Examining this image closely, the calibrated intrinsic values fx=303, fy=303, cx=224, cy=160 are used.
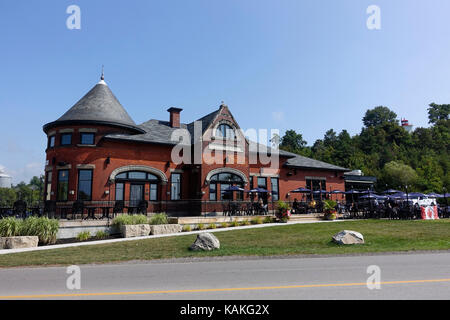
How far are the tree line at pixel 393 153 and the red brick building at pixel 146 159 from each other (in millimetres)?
34617

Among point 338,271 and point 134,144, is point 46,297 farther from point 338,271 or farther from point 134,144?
point 134,144

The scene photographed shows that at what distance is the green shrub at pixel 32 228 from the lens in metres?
14.1

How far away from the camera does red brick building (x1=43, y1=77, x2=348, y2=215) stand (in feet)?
76.7

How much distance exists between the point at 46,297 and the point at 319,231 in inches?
574

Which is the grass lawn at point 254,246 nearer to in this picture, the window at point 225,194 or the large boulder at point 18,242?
the large boulder at point 18,242

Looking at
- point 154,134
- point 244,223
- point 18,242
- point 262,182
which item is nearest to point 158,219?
point 244,223

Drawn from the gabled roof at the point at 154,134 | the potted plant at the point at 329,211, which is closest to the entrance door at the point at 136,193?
the gabled roof at the point at 154,134

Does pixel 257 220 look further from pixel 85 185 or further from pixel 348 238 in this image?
pixel 85 185

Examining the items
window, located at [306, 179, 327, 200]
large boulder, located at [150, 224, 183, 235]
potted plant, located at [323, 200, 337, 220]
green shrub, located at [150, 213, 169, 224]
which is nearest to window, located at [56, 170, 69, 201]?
green shrub, located at [150, 213, 169, 224]

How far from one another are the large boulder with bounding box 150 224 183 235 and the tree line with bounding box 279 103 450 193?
45486 mm

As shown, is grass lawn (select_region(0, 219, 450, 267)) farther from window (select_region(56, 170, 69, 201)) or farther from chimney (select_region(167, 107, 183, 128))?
chimney (select_region(167, 107, 183, 128))

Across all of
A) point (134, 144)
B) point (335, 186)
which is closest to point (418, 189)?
point (335, 186)

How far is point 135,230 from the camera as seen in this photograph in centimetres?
1691
